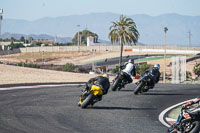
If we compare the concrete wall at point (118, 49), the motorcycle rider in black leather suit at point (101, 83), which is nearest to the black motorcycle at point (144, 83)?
the motorcycle rider in black leather suit at point (101, 83)

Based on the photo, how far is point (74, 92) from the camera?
840 inches

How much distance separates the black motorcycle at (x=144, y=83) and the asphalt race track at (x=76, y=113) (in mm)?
474

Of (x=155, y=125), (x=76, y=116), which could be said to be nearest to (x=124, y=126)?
(x=155, y=125)

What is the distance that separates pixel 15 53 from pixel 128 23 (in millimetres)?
70356

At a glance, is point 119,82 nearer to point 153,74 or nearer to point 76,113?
point 153,74

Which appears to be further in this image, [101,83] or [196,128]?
[101,83]

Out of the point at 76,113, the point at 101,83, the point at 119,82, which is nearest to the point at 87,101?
the point at 101,83

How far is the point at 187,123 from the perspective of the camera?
957 cm

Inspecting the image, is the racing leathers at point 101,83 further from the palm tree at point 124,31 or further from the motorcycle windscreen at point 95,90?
the palm tree at point 124,31

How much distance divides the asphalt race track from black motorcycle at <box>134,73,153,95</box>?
47cm

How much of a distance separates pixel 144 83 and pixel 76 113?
735 centimetres

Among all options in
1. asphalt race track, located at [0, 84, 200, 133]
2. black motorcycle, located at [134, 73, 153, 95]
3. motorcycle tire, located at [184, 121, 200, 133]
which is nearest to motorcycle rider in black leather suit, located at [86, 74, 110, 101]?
asphalt race track, located at [0, 84, 200, 133]

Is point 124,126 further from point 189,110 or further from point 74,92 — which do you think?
point 74,92

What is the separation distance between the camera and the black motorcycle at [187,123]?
9.32 metres
